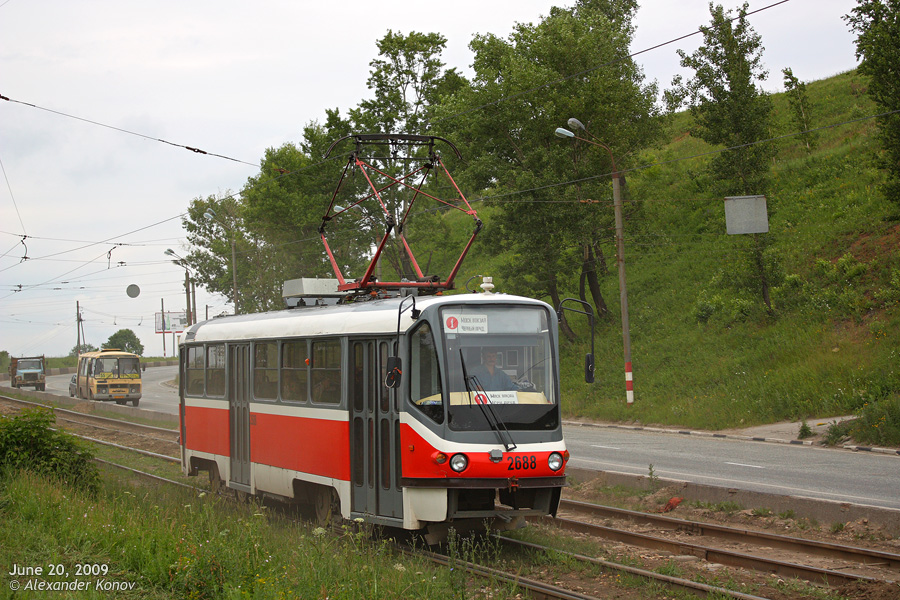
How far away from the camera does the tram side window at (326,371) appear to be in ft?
35.3

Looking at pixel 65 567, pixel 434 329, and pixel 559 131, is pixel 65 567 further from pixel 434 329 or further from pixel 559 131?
pixel 559 131

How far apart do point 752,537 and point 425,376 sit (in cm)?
453

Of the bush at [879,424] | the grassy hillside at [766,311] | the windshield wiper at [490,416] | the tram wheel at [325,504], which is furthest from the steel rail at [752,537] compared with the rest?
the grassy hillside at [766,311]

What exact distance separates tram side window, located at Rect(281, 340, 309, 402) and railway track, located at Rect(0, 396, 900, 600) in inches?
136

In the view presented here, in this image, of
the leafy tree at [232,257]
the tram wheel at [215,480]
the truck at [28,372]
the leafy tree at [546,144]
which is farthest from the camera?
the truck at [28,372]

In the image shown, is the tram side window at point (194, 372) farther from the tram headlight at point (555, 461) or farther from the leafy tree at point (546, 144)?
the leafy tree at point (546, 144)

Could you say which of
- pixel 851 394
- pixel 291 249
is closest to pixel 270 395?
pixel 851 394

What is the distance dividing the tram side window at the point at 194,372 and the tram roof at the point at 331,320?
327mm

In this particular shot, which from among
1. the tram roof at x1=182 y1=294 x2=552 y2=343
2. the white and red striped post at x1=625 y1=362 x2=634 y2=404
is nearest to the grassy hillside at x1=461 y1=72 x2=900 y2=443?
the white and red striped post at x1=625 y1=362 x2=634 y2=404

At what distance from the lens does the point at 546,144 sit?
33.4 metres

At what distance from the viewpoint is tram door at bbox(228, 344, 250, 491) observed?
1321cm

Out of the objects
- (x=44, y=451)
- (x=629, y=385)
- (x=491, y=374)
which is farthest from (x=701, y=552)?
(x=629, y=385)

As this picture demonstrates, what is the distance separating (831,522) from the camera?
35.3 ft

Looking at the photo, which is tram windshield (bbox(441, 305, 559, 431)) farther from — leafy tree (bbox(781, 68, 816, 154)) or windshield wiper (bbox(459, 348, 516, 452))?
leafy tree (bbox(781, 68, 816, 154))
